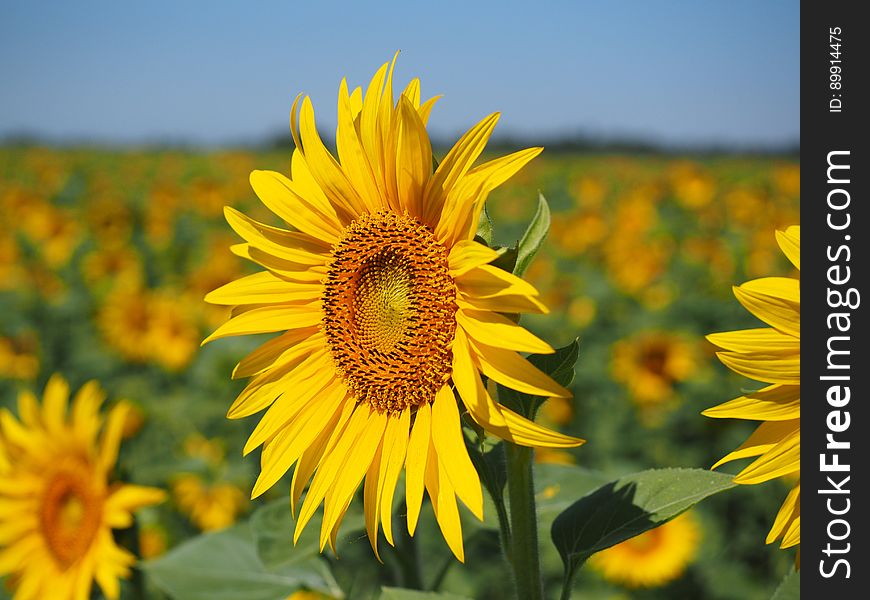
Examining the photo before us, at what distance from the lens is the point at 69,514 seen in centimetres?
260

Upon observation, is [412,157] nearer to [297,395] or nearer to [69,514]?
[297,395]

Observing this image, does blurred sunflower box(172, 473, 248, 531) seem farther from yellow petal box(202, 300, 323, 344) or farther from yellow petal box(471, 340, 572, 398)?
yellow petal box(471, 340, 572, 398)

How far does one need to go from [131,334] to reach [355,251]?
5601 mm

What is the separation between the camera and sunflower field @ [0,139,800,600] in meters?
1.89

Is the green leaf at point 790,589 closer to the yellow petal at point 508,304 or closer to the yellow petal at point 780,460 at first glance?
the yellow petal at point 780,460

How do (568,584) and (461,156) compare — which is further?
(568,584)

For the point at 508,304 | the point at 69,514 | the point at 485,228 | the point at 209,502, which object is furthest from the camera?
the point at 209,502

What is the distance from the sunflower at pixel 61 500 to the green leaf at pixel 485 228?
161cm

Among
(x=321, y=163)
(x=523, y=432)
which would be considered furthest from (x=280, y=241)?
(x=523, y=432)

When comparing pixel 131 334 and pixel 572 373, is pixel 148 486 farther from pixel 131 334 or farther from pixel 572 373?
pixel 131 334

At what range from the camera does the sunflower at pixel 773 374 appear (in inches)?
47.8

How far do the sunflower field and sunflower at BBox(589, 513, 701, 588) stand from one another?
12mm

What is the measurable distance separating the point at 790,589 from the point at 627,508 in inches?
13.3

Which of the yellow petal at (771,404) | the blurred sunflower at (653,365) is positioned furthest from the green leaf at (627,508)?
the blurred sunflower at (653,365)
